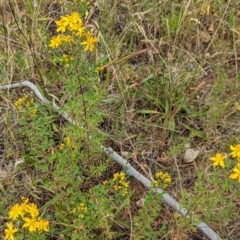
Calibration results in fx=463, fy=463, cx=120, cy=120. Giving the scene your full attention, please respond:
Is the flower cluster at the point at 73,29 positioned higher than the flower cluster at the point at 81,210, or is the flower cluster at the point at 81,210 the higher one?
the flower cluster at the point at 73,29

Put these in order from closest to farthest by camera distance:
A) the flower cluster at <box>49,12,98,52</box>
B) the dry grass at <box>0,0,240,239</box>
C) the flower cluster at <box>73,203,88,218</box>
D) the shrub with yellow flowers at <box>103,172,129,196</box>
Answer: the flower cluster at <box>49,12,98,52</box> < the flower cluster at <box>73,203,88,218</box> < the shrub with yellow flowers at <box>103,172,129,196</box> < the dry grass at <box>0,0,240,239</box>

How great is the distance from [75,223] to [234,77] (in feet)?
3.69

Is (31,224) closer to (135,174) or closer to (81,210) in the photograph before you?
(81,210)

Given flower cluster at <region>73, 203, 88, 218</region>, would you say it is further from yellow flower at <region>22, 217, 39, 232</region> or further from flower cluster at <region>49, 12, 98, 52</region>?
flower cluster at <region>49, 12, 98, 52</region>

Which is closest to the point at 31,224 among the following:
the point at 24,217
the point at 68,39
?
the point at 24,217

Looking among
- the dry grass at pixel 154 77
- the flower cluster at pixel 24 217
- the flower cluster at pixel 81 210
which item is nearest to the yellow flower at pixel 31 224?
the flower cluster at pixel 24 217

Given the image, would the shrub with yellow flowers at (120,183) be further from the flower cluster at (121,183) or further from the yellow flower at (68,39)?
the yellow flower at (68,39)

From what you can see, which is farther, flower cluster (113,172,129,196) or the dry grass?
the dry grass

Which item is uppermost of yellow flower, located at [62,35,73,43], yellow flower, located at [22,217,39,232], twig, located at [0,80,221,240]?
yellow flower, located at [62,35,73,43]

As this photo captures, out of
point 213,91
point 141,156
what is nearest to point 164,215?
point 141,156

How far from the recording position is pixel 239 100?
7.31ft

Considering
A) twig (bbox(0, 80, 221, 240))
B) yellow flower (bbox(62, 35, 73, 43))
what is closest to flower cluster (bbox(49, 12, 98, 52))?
yellow flower (bbox(62, 35, 73, 43))

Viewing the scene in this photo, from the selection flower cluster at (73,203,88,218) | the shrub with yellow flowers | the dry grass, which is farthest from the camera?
the dry grass

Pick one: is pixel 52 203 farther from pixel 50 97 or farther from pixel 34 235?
pixel 50 97
